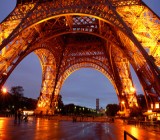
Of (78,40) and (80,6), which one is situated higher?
(78,40)

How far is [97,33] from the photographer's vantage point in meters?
35.2

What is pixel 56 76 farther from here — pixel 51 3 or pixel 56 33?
pixel 51 3

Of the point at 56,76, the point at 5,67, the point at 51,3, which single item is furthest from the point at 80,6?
the point at 56,76

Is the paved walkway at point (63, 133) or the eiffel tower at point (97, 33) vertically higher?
the eiffel tower at point (97, 33)

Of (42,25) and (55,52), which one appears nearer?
(42,25)

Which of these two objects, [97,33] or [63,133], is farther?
[97,33]

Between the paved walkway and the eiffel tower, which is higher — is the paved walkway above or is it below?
below

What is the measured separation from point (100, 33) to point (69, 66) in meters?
21.6

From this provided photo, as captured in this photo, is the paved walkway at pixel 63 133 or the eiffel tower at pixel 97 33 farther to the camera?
the eiffel tower at pixel 97 33

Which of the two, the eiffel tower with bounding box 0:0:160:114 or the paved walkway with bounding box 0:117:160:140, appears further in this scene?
the eiffel tower with bounding box 0:0:160:114

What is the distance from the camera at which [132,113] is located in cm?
4191

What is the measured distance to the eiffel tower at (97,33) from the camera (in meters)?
23.6

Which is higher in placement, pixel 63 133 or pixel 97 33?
pixel 97 33

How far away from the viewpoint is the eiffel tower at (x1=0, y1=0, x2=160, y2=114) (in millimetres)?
23578
